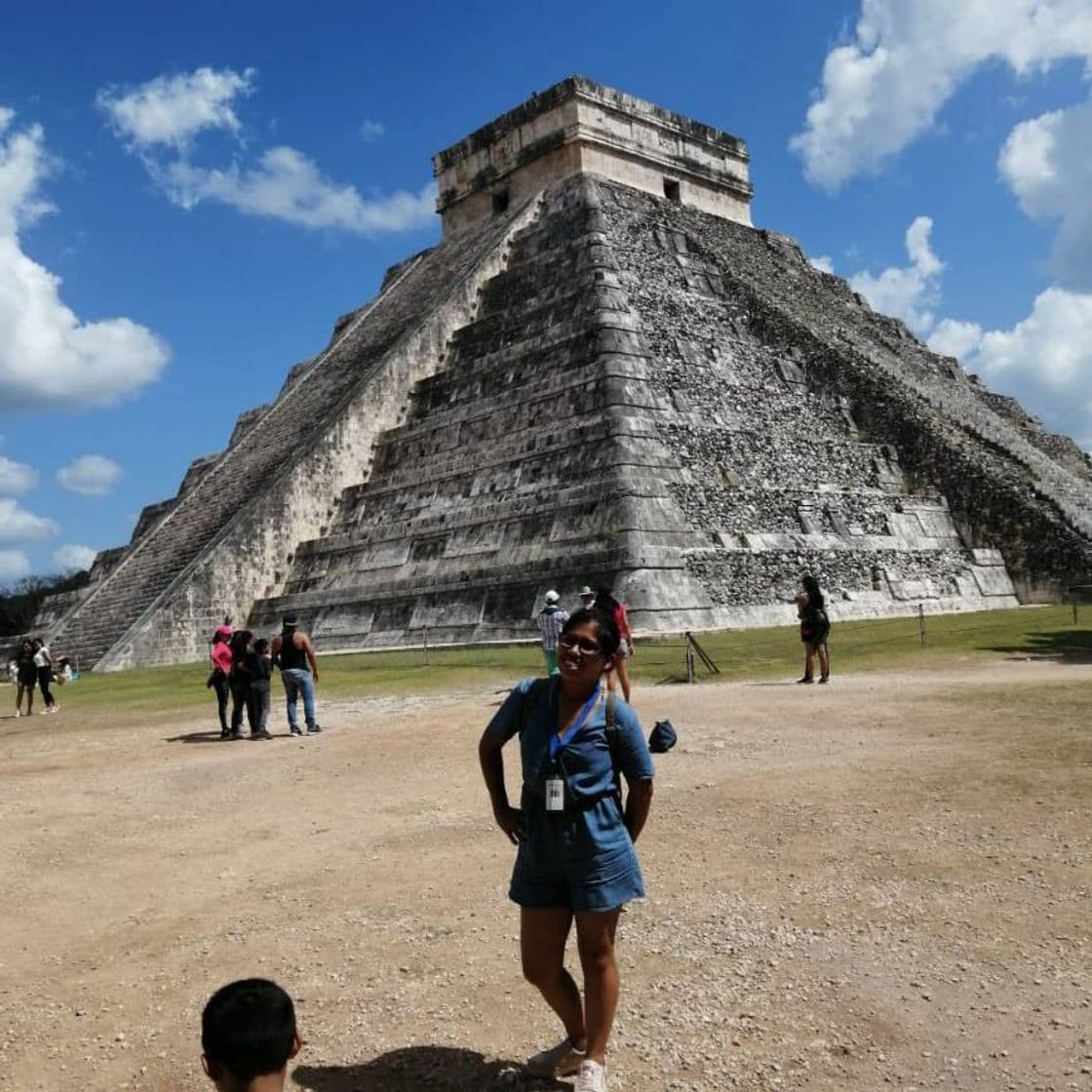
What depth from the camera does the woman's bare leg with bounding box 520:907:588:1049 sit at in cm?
332

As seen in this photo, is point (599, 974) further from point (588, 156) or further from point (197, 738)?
point (588, 156)

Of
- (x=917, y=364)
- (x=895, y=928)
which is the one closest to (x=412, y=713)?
(x=895, y=928)

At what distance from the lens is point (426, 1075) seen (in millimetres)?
3320

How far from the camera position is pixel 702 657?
484 inches

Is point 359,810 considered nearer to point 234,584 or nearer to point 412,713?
point 412,713

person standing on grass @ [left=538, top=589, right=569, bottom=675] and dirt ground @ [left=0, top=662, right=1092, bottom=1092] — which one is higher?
person standing on grass @ [left=538, top=589, right=569, bottom=675]

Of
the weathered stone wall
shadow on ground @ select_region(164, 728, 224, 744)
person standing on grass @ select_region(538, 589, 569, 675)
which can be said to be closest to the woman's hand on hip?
person standing on grass @ select_region(538, 589, 569, 675)

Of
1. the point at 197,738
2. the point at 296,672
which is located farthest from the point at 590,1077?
the point at 197,738

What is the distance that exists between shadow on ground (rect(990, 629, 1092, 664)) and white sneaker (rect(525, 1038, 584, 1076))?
10173 millimetres

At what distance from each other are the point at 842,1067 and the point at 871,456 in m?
19.2

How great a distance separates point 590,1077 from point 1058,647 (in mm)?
11763

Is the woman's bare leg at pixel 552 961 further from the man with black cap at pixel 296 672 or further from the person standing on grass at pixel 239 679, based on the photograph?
→ the person standing on grass at pixel 239 679

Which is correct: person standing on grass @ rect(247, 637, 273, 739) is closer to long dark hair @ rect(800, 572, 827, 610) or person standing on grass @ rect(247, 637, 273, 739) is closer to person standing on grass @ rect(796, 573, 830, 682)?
person standing on grass @ rect(796, 573, 830, 682)

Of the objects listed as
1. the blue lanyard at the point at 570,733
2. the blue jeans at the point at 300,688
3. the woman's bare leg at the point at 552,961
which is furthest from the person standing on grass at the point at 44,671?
the blue lanyard at the point at 570,733
